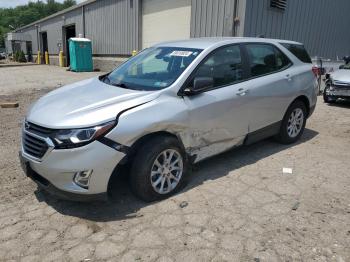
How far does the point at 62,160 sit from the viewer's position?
10.1ft

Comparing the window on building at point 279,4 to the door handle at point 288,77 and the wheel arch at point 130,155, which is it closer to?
the door handle at point 288,77

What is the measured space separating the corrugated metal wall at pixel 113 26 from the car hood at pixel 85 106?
12.9 m

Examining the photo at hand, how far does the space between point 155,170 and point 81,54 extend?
1838 centimetres

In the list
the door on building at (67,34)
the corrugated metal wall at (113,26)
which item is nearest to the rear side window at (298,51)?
the corrugated metal wall at (113,26)

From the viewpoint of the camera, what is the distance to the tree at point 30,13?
342ft

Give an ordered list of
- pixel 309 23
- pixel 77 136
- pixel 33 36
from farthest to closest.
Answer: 1. pixel 33 36
2. pixel 309 23
3. pixel 77 136

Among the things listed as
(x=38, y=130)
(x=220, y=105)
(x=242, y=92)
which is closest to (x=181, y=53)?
(x=220, y=105)

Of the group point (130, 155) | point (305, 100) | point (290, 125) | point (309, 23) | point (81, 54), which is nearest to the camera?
point (130, 155)

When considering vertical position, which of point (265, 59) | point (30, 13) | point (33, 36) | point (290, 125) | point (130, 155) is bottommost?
point (290, 125)

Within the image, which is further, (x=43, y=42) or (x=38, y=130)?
(x=43, y=42)

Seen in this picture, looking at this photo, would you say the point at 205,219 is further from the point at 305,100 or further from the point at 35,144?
the point at 305,100

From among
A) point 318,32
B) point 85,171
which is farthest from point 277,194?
point 318,32

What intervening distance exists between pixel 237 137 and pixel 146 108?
5.39ft

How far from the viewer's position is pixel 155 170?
3.59 meters
